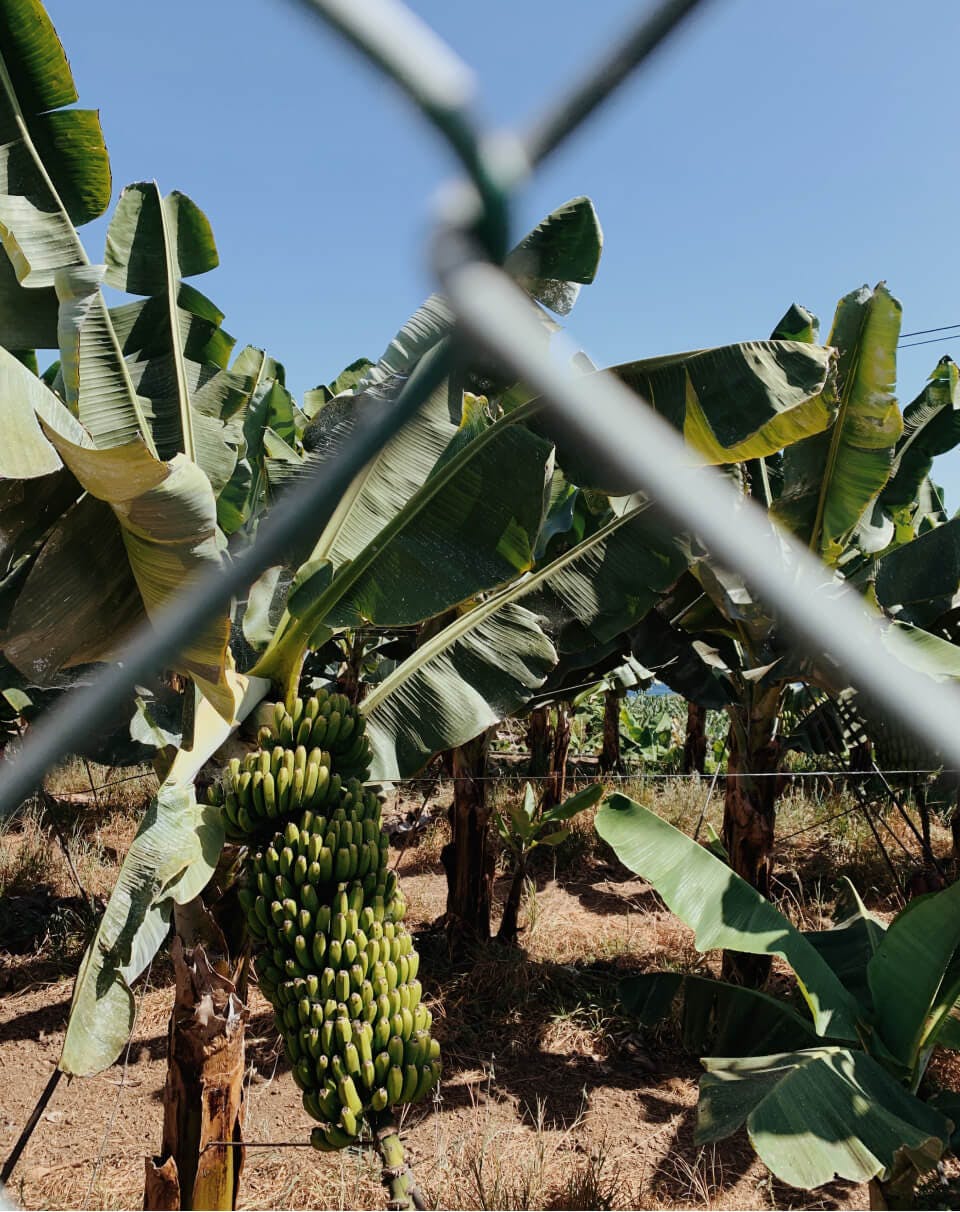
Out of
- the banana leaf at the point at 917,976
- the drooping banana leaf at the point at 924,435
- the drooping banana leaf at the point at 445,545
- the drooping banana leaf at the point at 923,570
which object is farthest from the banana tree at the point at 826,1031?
the drooping banana leaf at the point at 924,435

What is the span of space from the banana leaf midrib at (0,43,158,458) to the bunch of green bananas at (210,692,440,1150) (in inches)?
37.9

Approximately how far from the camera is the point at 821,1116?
220cm

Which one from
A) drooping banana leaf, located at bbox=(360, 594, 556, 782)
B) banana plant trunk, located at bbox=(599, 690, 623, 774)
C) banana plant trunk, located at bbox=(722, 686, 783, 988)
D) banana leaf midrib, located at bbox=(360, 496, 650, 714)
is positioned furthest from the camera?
banana plant trunk, located at bbox=(599, 690, 623, 774)

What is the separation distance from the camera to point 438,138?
50 cm

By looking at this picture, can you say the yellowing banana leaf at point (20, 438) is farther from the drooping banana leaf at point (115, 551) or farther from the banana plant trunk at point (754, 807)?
the banana plant trunk at point (754, 807)

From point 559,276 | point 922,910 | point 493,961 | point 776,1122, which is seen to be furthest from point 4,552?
point 493,961

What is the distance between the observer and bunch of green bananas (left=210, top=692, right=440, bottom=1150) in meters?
2.03

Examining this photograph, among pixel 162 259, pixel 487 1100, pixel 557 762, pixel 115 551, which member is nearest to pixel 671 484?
pixel 115 551

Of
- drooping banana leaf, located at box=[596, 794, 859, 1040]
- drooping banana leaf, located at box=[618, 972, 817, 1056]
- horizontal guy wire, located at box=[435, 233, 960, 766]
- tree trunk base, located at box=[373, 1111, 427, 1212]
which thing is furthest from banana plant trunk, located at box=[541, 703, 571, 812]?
horizontal guy wire, located at box=[435, 233, 960, 766]

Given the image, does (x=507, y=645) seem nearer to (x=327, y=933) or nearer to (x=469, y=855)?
(x=327, y=933)

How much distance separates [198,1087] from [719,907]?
5.37 ft

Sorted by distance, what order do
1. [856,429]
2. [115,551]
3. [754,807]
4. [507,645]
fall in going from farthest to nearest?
[754,807]
[856,429]
[507,645]
[115,551]

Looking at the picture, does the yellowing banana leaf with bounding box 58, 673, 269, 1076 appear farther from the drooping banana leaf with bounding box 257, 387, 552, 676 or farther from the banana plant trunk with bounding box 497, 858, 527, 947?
the banana plant trunk with bounding box 497, 858, 527, 947

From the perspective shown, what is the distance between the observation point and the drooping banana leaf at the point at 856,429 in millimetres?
3109
